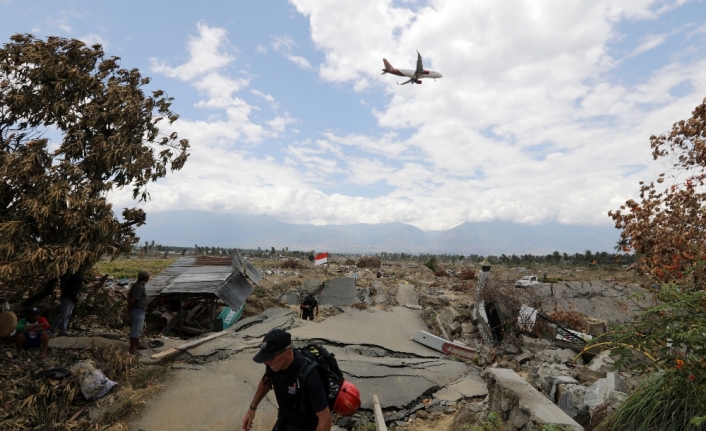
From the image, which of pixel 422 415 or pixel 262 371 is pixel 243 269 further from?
pixel 422 415

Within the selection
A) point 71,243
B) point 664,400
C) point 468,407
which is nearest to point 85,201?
point 71,243

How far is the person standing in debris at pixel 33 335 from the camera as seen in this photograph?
6.23 m

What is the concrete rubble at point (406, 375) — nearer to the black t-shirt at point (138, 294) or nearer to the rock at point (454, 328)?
the rock at point (454, 328)

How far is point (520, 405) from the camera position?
4.29 m

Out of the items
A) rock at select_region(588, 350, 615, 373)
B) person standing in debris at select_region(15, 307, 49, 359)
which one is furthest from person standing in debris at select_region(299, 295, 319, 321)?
rock at select_region(588, 350, 615, 373)

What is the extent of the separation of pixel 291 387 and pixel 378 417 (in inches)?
106

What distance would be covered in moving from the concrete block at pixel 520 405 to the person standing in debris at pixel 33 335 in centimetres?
726

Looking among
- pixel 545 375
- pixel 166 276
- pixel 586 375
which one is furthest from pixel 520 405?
pixel 166 276

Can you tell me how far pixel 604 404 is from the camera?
429 cm

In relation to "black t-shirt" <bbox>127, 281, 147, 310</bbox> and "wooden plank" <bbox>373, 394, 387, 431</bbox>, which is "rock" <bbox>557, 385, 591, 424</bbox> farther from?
"black t-shirt" <bbox>127, 281, 147, 310</bbox>

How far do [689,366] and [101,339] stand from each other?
8911mm

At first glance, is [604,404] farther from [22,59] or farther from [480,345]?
[22,59]

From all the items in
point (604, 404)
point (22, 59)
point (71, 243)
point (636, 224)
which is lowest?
point (604, 404)

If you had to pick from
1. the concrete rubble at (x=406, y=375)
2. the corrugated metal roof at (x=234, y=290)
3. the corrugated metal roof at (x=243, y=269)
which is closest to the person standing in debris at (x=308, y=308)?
the concrete rubble at (x=406, y=375)
